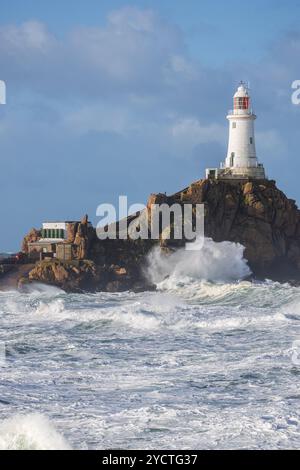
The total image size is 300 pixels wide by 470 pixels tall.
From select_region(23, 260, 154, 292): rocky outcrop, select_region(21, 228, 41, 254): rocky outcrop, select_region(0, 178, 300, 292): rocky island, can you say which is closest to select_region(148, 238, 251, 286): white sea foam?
select_region(0, 178, 300, 292): rocky island

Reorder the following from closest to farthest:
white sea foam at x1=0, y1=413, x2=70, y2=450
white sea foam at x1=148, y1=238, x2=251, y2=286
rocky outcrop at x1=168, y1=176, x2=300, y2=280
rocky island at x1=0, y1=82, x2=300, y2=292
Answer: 1. white sea foam at x1=0, y1=413, x2=70, y2=450
2. rocky island at x1=0, y1=82, x2=300, y2=292
3. white sea foam at x1=148, y1=238, x2=251, y2=286
4. rocky outcrop at x1=168, y1=176, x2=300, y2=280

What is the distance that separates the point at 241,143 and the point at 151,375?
39.5 meters

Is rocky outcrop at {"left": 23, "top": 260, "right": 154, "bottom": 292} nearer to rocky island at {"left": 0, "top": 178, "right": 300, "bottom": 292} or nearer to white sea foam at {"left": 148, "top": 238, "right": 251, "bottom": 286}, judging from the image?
rocky island at {"left": 0, "top": 178, "right": 300, "bottom": 292}

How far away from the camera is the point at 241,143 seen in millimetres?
62594

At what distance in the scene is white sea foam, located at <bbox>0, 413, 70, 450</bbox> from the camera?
1767cm

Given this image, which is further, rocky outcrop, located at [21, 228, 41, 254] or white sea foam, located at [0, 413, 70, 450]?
rocky outcrop, located at [21, 228, 41, 254]

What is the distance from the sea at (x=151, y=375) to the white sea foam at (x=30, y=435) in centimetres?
2

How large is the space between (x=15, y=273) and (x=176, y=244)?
949 cm

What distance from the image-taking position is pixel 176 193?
5894 cm

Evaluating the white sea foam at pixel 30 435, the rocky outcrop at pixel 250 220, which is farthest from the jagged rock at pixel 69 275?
the white sea foam at pixel 30 435

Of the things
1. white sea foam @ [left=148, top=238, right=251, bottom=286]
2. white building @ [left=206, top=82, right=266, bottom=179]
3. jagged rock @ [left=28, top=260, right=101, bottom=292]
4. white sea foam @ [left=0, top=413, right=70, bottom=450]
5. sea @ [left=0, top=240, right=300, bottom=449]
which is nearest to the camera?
white sea foam @ [left=0, top=413, right=70, bottom=450]

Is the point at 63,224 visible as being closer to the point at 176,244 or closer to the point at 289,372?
the point at 176,244

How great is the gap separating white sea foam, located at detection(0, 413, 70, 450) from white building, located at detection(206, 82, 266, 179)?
43.6m

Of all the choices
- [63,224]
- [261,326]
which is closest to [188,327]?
[261,326]
